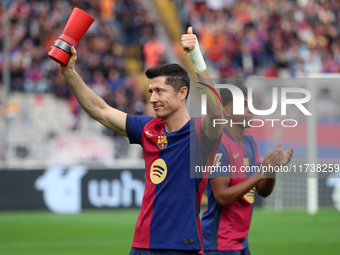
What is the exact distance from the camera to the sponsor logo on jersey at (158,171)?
15.5ft

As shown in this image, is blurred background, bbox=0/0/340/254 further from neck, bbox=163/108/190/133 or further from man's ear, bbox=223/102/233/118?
neck, bbox=163/108/190/133

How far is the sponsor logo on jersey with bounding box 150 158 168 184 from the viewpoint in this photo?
4738 millimetres

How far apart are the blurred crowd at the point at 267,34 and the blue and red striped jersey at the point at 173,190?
16.3 metres

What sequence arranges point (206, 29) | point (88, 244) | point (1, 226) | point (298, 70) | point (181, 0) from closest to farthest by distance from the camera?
point (88, 244) → point (1, 226) → point (298, 70) → point (206, 29) → point (181, 0)

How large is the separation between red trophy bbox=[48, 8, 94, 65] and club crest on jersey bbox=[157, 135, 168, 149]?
84 centimetres

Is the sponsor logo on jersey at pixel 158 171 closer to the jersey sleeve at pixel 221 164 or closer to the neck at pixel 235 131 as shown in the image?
the jersey sleeve at pixel 221 164

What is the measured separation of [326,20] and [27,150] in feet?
41.1

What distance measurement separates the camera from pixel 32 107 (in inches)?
628

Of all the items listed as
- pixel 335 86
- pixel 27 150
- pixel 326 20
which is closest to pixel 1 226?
pixel 27 150

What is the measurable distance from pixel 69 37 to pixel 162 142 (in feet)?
3.18

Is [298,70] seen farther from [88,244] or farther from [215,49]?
[88,244]

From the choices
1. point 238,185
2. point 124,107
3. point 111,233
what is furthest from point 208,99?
point 124,107

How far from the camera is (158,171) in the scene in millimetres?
4762

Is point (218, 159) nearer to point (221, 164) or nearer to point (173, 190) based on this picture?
point (221, 164)
